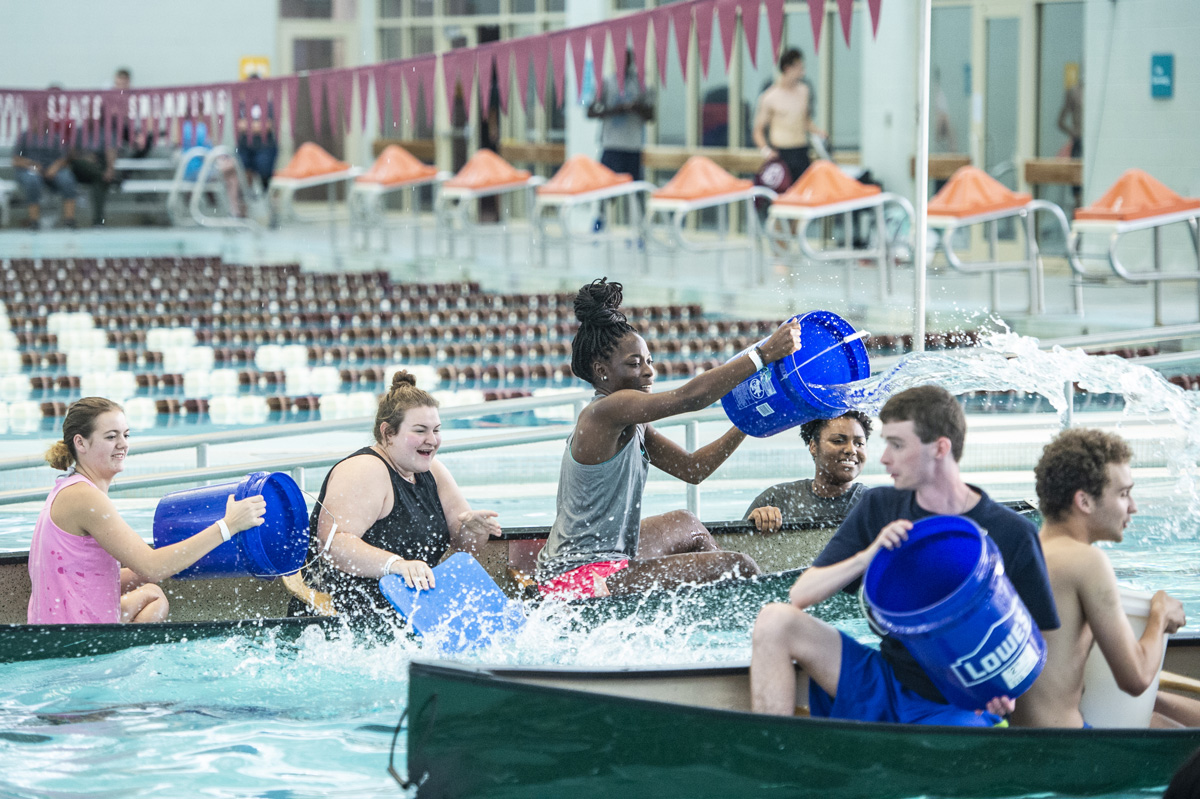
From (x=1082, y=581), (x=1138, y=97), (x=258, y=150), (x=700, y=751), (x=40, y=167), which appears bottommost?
(x=700, y=751)

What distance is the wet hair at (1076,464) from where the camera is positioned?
3104 mm

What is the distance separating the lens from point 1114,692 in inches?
128

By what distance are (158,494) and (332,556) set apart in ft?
10.9

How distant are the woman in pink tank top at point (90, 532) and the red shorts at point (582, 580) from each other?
0.93 metres

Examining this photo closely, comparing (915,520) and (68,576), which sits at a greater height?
(915,520)

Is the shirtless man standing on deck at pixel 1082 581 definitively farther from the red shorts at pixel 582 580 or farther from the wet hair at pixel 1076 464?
the red shorts at pixel 582 580

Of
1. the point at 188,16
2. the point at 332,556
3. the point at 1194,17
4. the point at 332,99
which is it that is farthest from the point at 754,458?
the point at 188,16

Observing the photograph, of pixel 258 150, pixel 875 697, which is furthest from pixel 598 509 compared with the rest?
pixel 258 150

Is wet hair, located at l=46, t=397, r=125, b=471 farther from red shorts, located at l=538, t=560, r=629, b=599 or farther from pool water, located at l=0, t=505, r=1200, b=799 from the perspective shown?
red shorts, located at l=538, t=560, r=629, b=599

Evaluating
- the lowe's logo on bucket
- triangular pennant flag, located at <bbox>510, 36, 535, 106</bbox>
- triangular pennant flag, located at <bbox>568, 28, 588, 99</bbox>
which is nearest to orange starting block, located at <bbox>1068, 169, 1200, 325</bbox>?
triangular pennant flag, located at <bbox>568, 28, 588, 99</bbox>

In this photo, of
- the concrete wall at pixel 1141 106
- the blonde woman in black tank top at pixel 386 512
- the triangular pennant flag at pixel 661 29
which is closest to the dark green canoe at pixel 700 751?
the blonde woman in black tank top at pixel 386 512

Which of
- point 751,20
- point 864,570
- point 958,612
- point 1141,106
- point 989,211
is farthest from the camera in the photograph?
point 1141,106

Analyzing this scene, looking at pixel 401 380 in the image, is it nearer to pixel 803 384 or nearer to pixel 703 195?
pixel 803 384

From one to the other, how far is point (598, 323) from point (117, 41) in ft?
64.3
